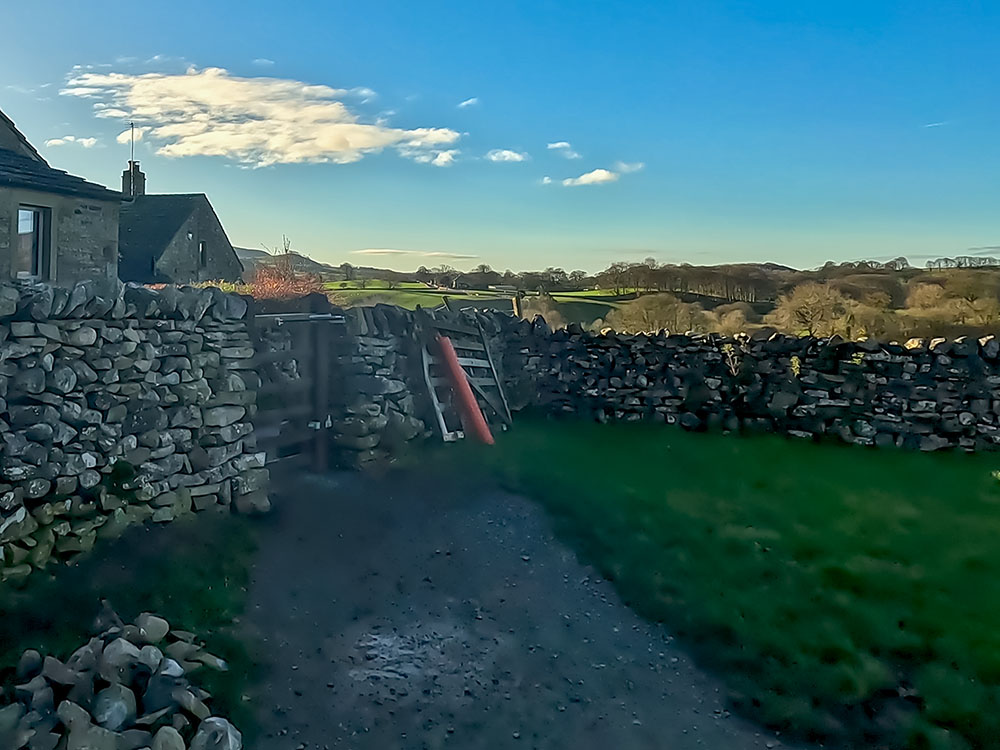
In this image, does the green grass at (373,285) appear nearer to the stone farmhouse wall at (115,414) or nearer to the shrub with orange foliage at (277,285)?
the shrub with orange foliage at (277,285)

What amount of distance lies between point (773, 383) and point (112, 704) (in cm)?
→ 1231

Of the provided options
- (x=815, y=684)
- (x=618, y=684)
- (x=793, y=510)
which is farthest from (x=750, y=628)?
(x=793, y=510)

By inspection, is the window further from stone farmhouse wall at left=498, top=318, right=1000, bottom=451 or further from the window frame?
stone farmhouse wall at left=498, top=318, right=1000, bottom=451

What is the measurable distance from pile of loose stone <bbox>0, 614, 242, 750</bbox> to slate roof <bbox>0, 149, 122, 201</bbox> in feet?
41.4

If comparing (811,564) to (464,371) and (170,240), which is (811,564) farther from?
(170,240)

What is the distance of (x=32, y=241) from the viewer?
15422 millimetres

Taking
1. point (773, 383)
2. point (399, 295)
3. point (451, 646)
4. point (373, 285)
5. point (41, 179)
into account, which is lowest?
point (451, 646)

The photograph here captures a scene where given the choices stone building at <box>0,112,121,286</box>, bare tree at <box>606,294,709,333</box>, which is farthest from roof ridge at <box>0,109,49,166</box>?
bare tree at <box>606,294,709,333</box>

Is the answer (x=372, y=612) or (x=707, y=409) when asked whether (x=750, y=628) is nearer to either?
(x=372, y=612)

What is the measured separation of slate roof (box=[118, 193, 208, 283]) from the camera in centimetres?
2556

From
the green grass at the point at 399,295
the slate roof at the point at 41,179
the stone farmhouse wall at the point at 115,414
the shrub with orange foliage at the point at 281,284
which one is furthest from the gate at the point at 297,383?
the green grass at the point at 399,295

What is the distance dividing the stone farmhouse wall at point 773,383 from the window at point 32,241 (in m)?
9.98

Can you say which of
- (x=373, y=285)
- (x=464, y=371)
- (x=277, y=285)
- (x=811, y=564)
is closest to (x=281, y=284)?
(x=277, y=285)

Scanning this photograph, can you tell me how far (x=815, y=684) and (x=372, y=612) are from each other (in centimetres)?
373
